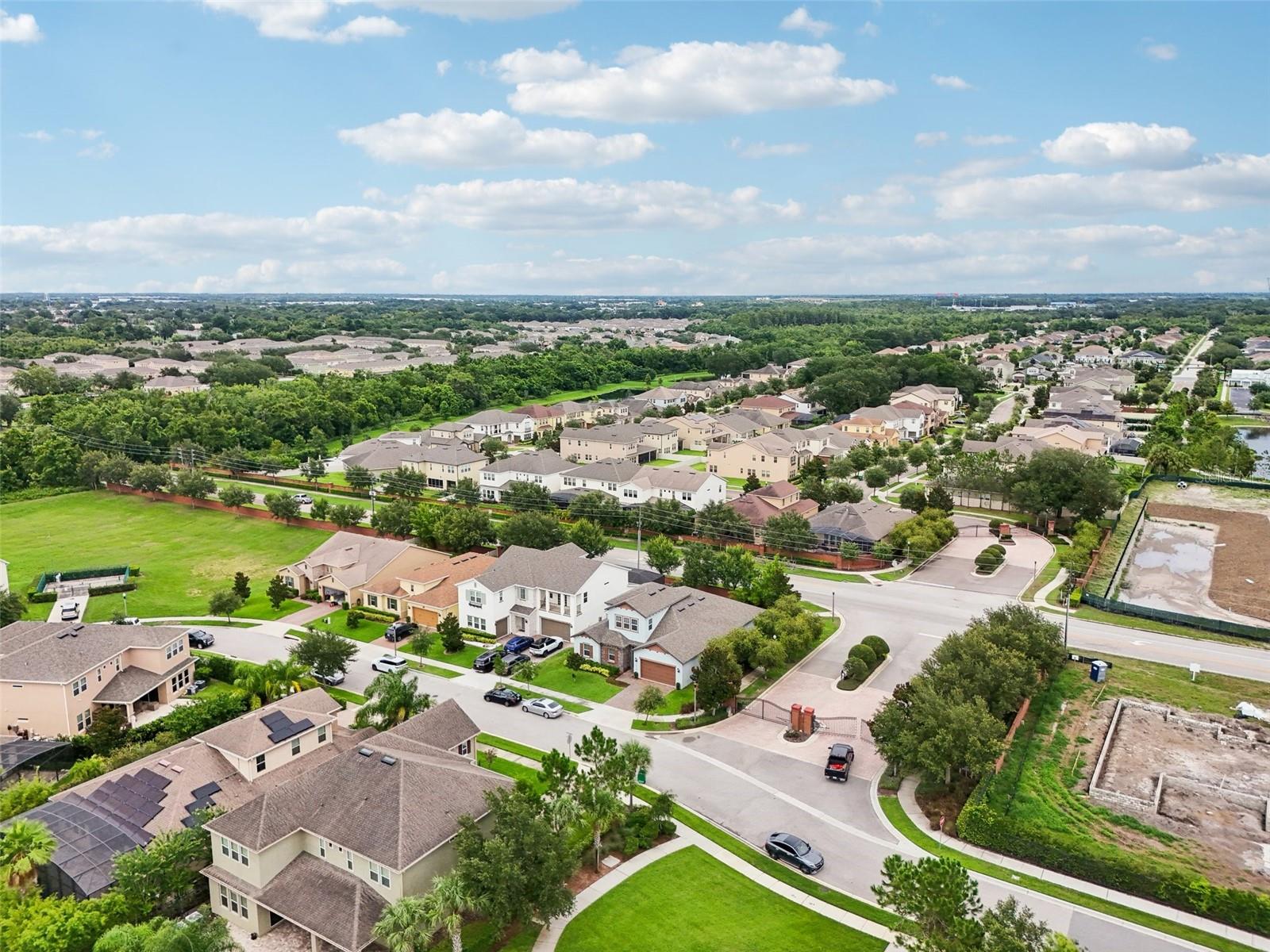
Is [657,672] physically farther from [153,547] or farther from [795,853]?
[153,547]

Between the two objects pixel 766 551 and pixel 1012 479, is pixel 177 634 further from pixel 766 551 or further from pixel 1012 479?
pixel 1012 479

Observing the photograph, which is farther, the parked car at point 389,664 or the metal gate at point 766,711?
the parked car at point 389,664

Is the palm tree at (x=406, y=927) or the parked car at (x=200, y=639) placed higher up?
the palm tree at (x=406, y=927)

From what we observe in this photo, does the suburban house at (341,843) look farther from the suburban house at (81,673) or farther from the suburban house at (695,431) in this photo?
the suburban house at (695,431)

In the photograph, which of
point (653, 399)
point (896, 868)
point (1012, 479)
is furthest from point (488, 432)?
point (896, 868)

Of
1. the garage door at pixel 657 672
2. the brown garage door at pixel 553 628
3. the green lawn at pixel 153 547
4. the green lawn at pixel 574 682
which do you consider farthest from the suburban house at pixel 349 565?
the garage door at pixel 657 672

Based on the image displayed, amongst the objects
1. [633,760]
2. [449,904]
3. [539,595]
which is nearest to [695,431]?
[539,595]
